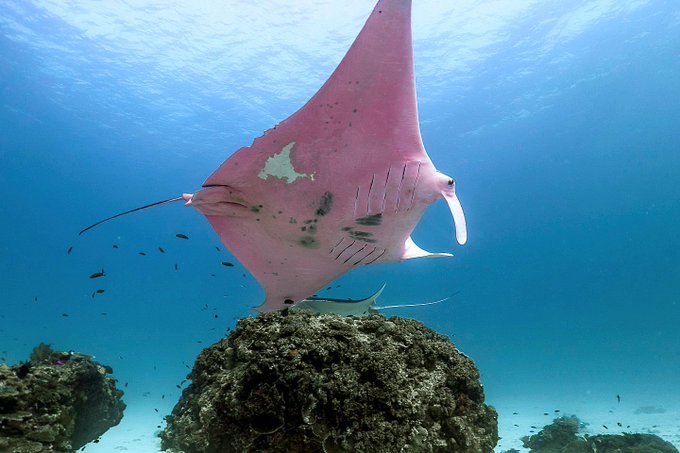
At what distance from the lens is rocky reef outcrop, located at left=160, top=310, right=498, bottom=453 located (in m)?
3.13

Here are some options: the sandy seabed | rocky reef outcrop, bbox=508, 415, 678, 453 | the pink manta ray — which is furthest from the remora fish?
the sandy seabed

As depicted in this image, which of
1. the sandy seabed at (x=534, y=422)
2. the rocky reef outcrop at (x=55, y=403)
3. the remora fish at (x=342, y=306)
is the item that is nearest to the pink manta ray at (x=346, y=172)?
the remora fish at (x=342, y=306)

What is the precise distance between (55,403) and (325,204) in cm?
667

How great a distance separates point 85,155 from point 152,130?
13125 mm

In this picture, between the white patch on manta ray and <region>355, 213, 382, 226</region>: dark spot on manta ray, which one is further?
<region>355, 213, 382, 226</region>: dark spot on manta ray

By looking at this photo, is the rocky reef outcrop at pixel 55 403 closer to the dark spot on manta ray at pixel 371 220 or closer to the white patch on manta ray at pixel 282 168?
the white patch on manta ray at pixel 282 168

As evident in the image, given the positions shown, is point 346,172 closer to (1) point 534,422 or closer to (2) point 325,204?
(2) point 325,204

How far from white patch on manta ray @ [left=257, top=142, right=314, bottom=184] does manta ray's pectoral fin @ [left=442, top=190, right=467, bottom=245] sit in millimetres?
944

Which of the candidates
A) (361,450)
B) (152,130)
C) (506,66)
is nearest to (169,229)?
(152,130)

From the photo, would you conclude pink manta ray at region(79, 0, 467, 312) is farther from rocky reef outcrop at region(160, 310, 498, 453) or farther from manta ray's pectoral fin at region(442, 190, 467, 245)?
rocky reef outcrop at region(160, 310, 498, 453)

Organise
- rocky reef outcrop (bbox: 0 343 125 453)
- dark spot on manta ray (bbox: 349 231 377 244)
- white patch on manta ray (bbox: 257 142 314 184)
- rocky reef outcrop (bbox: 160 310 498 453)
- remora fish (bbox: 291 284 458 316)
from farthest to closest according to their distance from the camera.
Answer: remora fish (bbox: 291 284 458 316) → rocky reef outcrop (bbox: 0 343 125 453) → rocky reef outcrop (bbox: 160 310 498 453) → dark spot on manta ray (bbox: 349 231 377 244) → white patch on manta ray (bbox: 257 142 314 184)

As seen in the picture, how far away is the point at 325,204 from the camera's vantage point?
254 centimetres

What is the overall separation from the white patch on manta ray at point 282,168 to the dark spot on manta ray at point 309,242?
0.54 meters

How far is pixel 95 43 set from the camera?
74.7 feet
